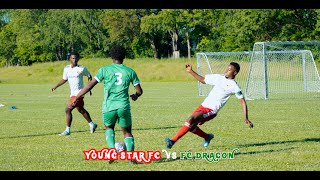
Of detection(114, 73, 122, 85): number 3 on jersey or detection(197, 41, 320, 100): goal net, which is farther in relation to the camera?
detection(197, 41, 320, 100): goal net

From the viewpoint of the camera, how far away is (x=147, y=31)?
75812 mm

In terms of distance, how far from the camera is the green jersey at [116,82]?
31.7 feet

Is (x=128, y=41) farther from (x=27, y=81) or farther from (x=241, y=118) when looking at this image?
(x=241, y=118)

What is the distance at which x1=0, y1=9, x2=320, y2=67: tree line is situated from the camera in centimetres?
6394

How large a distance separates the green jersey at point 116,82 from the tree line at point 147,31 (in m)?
51.9

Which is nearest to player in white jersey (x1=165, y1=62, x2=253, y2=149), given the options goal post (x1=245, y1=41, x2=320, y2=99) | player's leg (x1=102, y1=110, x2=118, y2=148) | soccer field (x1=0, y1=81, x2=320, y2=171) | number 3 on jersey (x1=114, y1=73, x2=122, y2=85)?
soccer field (x1=0, y1=81, x2=320, y2=171)

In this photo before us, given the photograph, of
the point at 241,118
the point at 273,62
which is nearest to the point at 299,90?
the point at 273,62

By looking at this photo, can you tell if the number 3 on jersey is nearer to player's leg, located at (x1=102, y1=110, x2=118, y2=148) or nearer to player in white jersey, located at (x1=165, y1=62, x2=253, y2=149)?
player's leg, located at (x1=102, y1=110, x2=118, y2=148)

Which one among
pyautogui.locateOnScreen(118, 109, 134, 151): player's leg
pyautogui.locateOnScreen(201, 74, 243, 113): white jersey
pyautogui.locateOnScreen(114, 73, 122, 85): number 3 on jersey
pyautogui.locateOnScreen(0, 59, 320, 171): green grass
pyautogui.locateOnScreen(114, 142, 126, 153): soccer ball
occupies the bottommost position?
pyautogui.locateOnScreen(0, 59, 320, 171): green grass

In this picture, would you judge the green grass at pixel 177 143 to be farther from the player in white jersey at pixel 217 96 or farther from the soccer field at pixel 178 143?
the player in white jersey at pixel 217 96

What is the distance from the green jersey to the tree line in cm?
5188

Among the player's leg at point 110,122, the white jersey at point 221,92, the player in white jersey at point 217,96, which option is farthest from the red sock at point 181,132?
the player's leg at point 110,122

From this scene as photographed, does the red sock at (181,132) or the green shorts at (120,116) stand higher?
the green shorts at (120,116)

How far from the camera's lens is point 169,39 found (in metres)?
85.9
